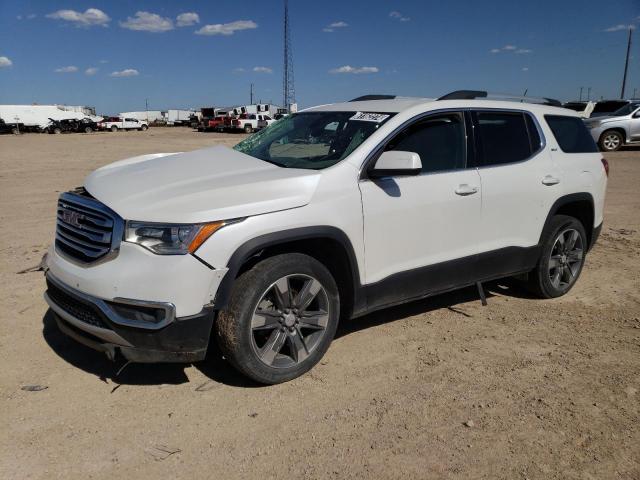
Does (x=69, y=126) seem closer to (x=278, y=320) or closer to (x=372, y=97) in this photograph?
(x=372, y=97)

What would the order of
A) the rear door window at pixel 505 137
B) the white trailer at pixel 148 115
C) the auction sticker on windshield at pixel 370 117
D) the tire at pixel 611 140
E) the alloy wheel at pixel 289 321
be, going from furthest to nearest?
the white trailer at pixel 148 115
the tire at pixel 611 140
the rear door window at pixel 505 137
the auction sticker on windshield at pixel 370 117
the alloy wheel at pixel 289 321

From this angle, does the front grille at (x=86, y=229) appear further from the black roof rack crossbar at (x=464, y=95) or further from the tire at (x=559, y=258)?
the tire at (x=559, y=258)

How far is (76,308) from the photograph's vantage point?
3287mm

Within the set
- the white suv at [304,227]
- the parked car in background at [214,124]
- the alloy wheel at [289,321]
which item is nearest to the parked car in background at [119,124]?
the parked car in background at [214,124]

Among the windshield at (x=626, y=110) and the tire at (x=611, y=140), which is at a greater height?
the windshield at (x=626, y=110)

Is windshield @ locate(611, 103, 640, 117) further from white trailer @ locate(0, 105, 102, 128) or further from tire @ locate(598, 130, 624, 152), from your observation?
white trailer @ locate(0, 105, 102, 128)

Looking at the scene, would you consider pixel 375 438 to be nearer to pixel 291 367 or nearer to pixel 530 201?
pixel 291 367

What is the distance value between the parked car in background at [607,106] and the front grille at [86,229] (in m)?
20.9

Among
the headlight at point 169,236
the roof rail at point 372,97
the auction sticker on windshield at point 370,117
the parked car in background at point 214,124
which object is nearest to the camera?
the headlight at point 169,236

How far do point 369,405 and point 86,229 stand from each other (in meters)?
2.01

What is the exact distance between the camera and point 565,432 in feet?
9.97

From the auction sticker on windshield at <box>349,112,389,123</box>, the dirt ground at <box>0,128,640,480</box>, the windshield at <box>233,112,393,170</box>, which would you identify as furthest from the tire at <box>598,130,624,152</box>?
the auction sticker on windshield at <box>349,112,389,123</box>

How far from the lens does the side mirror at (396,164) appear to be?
3514mm

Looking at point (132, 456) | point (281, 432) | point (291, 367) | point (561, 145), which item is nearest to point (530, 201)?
point (561, 145)
